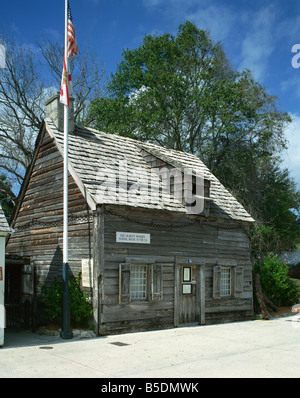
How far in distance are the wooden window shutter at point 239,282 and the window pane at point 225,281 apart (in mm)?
275

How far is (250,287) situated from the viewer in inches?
680

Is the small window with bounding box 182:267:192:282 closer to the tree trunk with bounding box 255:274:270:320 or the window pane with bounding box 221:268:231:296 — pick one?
the window pane with bounding box 221:268:231:296

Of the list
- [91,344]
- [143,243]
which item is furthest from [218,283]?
[91,344]

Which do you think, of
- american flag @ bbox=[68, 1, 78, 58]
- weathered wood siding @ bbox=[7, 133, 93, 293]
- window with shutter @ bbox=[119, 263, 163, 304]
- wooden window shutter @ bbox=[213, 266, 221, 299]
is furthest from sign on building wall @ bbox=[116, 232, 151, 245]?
american flag @ bbox=[68, 1, 78, 58]

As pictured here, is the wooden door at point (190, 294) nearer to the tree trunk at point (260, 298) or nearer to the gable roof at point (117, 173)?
the gable roof at point (117, 173)

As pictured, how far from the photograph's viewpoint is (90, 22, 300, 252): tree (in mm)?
28500

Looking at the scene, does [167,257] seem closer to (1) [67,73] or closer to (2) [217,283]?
(2) [217,283]

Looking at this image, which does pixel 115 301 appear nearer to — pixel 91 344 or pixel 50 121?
pixel 91 344

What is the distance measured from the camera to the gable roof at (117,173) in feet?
43.7

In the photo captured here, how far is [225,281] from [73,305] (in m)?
6.52

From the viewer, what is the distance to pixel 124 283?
41.9 feet

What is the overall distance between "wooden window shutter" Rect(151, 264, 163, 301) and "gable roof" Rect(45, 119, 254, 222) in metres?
1.90

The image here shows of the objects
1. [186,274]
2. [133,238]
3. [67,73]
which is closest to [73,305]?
[133,238]

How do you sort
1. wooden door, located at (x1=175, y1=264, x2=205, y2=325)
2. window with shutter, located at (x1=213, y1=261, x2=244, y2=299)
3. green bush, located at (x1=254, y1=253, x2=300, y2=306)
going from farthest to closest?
green bush, located at (x1=254, y1=253, x2=300, y2=306) → window with shutter, located at (x1=213, y1=261, x2=244, y2=299) → wooden door, located at (x1=175, y1=264, x2=205, y2=325)
